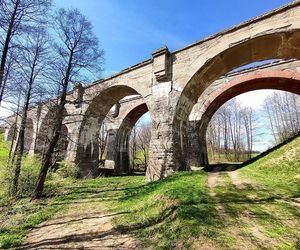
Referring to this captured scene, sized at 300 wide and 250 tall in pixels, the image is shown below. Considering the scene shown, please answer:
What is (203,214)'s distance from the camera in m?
4.44

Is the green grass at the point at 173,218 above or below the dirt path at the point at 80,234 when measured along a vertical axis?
above

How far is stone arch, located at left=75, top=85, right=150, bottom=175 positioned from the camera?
13688mm

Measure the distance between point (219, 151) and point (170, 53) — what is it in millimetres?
25799

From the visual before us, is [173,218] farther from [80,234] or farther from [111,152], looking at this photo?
[111,152]

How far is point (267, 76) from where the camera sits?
13008mm

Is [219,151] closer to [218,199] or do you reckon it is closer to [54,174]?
[54,174]

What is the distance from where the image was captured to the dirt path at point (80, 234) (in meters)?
4.10

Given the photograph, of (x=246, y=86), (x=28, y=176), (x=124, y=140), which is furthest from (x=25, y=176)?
(x=246, y=86)

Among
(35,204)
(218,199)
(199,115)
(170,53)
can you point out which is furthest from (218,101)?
(35,204)

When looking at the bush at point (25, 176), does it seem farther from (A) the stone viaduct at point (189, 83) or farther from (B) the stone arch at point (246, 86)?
(B) the stone arch at point (246, 86)

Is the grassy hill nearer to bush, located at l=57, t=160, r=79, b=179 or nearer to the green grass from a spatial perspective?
the green grass

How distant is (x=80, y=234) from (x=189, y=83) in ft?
23.6

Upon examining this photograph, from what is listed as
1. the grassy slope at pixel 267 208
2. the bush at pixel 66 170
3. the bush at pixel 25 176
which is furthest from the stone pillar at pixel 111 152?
the grassy slope at pixel 267 208

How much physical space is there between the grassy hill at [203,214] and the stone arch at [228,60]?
2.32 m
